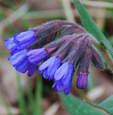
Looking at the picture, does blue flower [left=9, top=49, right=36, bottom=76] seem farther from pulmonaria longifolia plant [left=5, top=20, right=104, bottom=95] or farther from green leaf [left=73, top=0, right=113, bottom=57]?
green leaf [left=73, top=0, right=113, bottom=57]

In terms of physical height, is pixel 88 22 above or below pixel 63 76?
above

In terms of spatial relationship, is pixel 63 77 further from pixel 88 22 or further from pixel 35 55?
pixel 88 22

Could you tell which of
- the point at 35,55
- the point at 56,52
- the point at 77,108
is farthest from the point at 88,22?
the point at 77,108

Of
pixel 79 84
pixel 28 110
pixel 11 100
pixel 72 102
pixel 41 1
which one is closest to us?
pixel 79 84

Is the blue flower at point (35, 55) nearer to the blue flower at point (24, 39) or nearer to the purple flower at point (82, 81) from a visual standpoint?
the blue flower at point (24, 39)

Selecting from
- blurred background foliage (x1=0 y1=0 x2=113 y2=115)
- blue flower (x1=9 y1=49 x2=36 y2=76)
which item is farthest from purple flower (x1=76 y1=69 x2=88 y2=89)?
blurred background foliage (x1=0 y1=0 x2=113 y2=115)

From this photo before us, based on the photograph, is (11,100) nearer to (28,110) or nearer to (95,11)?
(28,110)

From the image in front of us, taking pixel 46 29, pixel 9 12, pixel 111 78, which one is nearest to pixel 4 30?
pixel 9 12

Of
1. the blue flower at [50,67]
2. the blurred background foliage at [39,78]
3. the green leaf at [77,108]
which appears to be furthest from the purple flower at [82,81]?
the blurred background foliage at [39,78]
